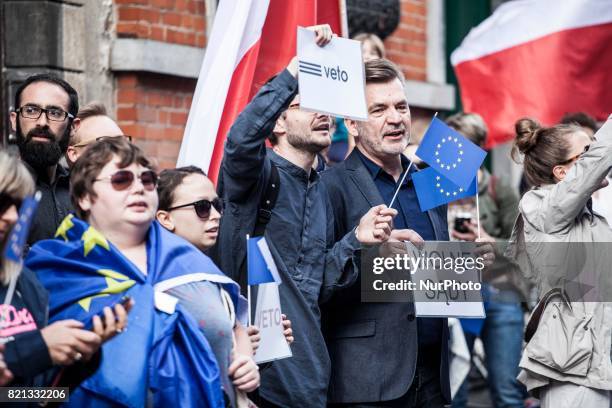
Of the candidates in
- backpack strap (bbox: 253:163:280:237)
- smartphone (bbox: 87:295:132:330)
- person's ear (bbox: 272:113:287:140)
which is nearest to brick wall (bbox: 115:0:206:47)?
person's ear (bbox: 272:113:287:140)

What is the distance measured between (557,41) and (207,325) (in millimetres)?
5141

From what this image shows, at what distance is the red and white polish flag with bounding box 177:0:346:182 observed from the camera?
6.09 metres

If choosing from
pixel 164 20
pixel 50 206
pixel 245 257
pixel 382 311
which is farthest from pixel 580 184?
pixel 164 20

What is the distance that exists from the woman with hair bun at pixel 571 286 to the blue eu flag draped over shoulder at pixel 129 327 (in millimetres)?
1915

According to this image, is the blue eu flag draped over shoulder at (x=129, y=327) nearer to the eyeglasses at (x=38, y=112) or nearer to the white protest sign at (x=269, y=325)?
the white protest sign at (x=269, y=325)

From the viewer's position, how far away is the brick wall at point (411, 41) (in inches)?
399

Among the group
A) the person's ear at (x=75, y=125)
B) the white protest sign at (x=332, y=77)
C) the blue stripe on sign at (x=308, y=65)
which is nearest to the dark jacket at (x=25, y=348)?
the white protest sign at (x=332, y=77)

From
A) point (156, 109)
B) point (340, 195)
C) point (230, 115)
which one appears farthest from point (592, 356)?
point (156, 109)

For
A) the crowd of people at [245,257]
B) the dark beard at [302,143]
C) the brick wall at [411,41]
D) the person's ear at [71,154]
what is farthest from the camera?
the brick wall at [411,41]

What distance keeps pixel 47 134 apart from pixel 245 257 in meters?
0.94

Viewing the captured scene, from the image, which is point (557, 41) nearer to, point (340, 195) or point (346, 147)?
point (346, 147)

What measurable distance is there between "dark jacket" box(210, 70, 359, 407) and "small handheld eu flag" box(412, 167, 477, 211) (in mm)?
509

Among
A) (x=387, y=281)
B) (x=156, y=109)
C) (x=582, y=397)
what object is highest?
(x=156, y=109)

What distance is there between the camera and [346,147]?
7.96m
